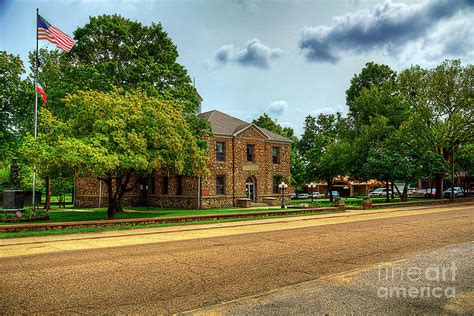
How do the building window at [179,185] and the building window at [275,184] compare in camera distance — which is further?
the building window at [275,184]

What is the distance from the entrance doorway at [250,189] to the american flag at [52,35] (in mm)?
22296

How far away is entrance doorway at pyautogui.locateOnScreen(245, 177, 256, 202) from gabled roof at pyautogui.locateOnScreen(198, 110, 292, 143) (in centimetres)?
520

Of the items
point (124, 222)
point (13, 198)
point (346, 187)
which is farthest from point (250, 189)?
point (346, 187)

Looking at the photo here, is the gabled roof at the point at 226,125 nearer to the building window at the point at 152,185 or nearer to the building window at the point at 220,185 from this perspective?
the building window at the point at 220,185

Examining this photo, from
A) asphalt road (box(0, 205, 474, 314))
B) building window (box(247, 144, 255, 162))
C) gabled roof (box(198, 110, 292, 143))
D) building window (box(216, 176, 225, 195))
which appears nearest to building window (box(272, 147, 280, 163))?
gabled roof (box(198, 110, 292, 143))

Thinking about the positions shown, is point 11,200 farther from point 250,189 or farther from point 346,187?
point 346,187

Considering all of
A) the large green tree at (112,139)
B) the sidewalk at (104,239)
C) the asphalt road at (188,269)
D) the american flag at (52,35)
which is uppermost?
the american flag at (52,35)

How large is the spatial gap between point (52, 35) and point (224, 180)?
20.4 metres

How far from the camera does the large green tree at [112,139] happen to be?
63.5 ft

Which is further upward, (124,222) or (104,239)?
(124,222)

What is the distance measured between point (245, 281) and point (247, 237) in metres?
7.16

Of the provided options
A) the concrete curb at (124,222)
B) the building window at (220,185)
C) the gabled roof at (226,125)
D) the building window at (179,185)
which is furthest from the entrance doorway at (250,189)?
the concrete curb at (124,222)

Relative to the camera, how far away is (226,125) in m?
39.9

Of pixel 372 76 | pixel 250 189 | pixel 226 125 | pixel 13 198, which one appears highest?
pixel 372 76
